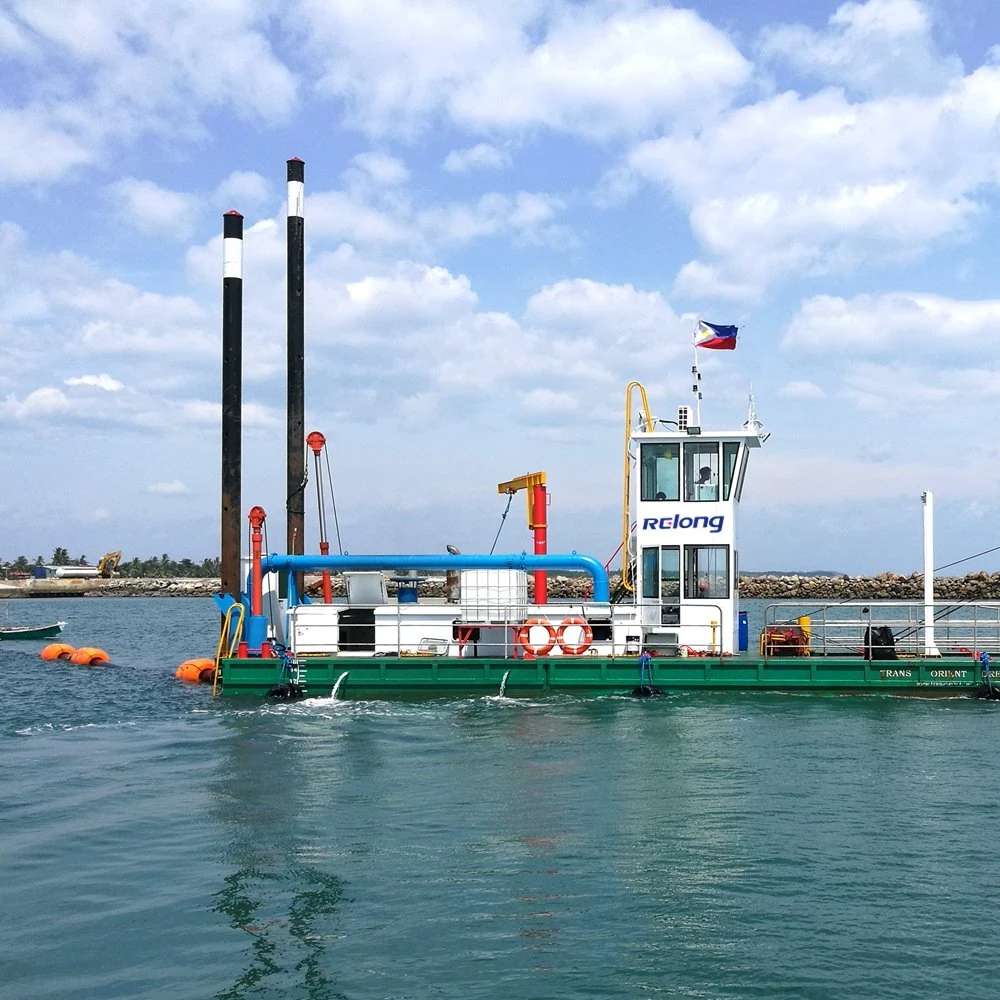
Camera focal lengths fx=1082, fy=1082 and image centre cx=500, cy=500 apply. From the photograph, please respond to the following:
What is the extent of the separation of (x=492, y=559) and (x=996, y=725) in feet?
32.9

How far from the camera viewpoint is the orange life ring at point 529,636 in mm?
22188

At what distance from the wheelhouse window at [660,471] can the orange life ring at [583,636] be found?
9.68 ft

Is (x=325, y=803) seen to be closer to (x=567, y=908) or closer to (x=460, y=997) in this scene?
(x=567, y=908)

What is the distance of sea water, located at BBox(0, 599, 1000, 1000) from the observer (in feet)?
27.2

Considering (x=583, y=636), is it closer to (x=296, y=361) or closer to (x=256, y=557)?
(x=256, y=557)

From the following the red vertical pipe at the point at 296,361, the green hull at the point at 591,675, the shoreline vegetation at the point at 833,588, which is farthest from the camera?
the shoreline vegetation at the point at 833,588

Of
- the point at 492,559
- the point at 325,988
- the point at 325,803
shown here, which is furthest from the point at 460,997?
the point at 492,559

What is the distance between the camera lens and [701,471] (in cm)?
2283

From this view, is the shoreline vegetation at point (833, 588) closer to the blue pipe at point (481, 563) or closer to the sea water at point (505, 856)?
the blue pipe at point (481, 563)

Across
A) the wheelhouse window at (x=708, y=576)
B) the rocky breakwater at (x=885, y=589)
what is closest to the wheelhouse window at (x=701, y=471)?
the wheelhouse window at (x=708, y=576)

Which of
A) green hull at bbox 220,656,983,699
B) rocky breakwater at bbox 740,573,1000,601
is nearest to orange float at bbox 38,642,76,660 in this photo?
green hull at bbox 220,656,983,699

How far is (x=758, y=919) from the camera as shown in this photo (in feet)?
30.4

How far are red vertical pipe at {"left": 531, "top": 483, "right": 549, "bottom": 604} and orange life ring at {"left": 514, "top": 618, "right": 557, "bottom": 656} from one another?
44.2 inches

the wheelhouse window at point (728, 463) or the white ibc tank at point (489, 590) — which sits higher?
the wheelhouse window at point (728, 463)
